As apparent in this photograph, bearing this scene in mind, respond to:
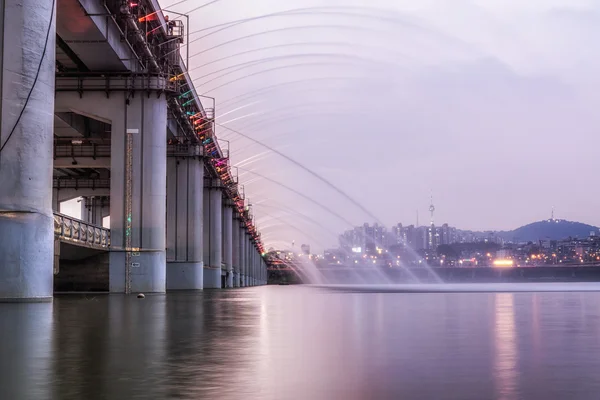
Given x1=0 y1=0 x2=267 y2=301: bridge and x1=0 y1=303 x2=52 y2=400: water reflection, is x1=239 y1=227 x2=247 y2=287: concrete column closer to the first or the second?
x1=0 y1=0 x2=267 y2=301: bridge

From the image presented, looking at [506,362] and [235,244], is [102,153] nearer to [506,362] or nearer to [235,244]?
[506,362]

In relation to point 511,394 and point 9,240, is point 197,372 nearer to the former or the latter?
point 511,394

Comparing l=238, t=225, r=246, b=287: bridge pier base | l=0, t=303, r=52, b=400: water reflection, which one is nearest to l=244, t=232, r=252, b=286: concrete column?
l=238, t=225, r=246, b=287: bridge pier base

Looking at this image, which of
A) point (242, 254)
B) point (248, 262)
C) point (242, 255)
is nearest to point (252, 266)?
point (248, 262)

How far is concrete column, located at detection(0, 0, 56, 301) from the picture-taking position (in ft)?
101

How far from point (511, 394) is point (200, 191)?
77016 millimetres

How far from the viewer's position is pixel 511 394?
291 inches

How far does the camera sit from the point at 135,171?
5600 cm

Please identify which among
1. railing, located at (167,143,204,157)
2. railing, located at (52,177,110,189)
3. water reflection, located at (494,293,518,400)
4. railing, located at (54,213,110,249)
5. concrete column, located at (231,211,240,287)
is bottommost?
water reflection, located at (494,293,518,400)

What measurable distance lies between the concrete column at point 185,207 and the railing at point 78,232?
26.2m

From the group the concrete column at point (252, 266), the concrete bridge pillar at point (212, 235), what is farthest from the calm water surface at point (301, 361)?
the concrete column at point (252, 266)

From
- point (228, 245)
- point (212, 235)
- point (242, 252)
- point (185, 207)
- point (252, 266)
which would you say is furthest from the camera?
point (252, 266)

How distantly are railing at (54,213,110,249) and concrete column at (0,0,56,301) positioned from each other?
11364mm

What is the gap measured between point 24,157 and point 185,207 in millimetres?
51055
